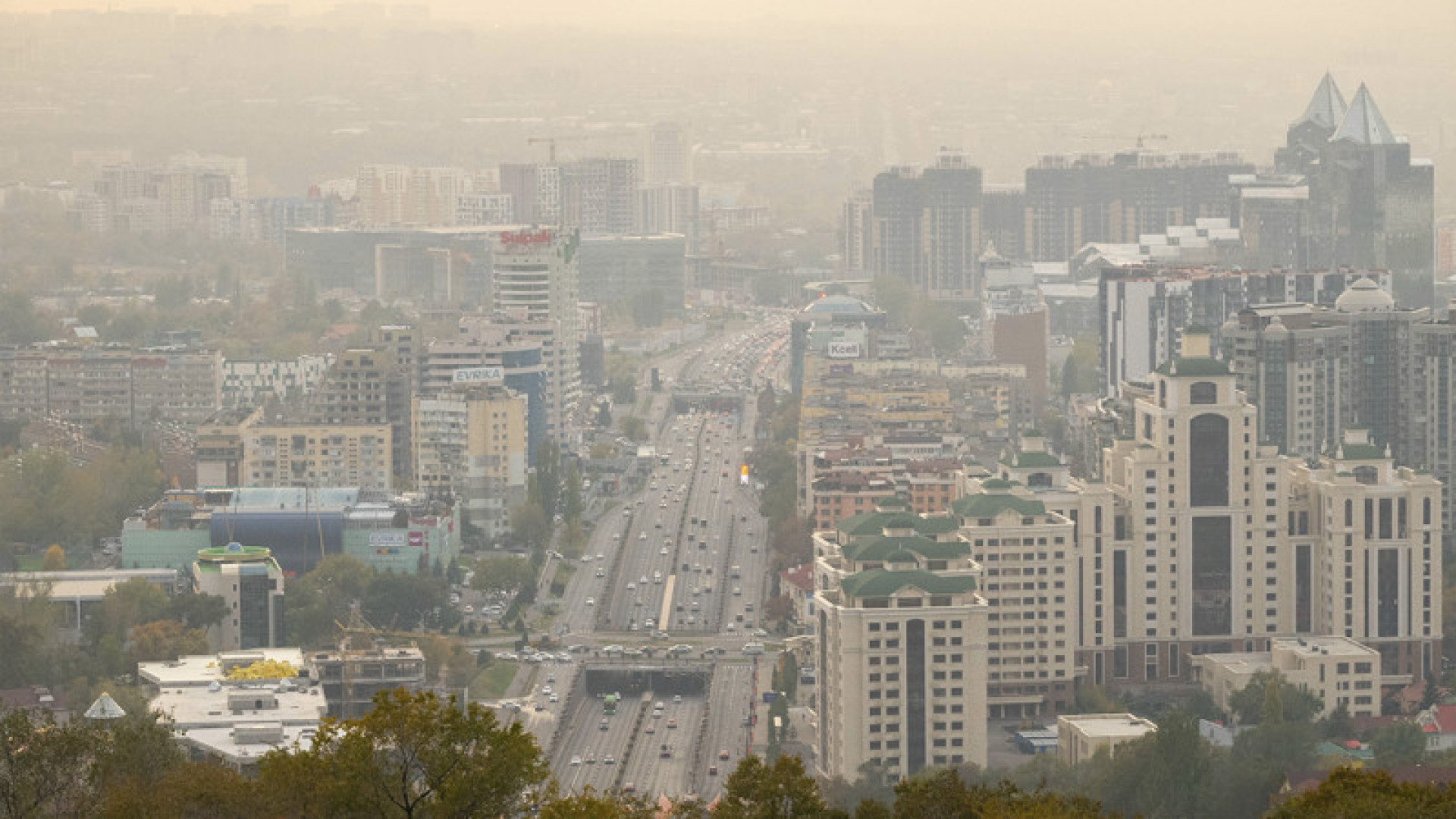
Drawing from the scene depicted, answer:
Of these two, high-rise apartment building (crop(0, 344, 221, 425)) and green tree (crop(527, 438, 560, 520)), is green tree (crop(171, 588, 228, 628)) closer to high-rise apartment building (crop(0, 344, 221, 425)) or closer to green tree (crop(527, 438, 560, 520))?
green tree (crop(527, 438, 560, 520))

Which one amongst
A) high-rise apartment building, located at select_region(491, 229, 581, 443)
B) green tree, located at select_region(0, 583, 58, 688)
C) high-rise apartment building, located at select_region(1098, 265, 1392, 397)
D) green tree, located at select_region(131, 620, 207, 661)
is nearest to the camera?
green tree, located at select_region(0, 583, 58, 688)

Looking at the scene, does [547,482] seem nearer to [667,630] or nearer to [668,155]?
[667,630]

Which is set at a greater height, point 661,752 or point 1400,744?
point 1400,744

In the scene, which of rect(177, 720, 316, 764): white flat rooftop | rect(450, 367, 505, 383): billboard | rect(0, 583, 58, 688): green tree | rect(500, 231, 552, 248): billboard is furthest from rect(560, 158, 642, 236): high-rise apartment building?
rect(177, 720, 316, 764): white flat rooftop

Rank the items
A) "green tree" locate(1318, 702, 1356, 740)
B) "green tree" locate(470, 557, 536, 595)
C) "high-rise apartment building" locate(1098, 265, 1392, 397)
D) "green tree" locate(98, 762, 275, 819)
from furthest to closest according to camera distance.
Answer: "high-rise apartment building" locate(1098, 265, 1392, 397), "green tree" locate(470, 557, 536, 595), "green tree" locate(1318, 702, 1356, 740), "green tree" locate(98, 762, 275, 819)

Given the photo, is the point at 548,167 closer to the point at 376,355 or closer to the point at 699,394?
the point at 699,394

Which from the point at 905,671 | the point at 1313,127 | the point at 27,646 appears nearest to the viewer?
the point at 905,671

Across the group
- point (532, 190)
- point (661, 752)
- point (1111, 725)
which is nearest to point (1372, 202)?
point (532, 190)
